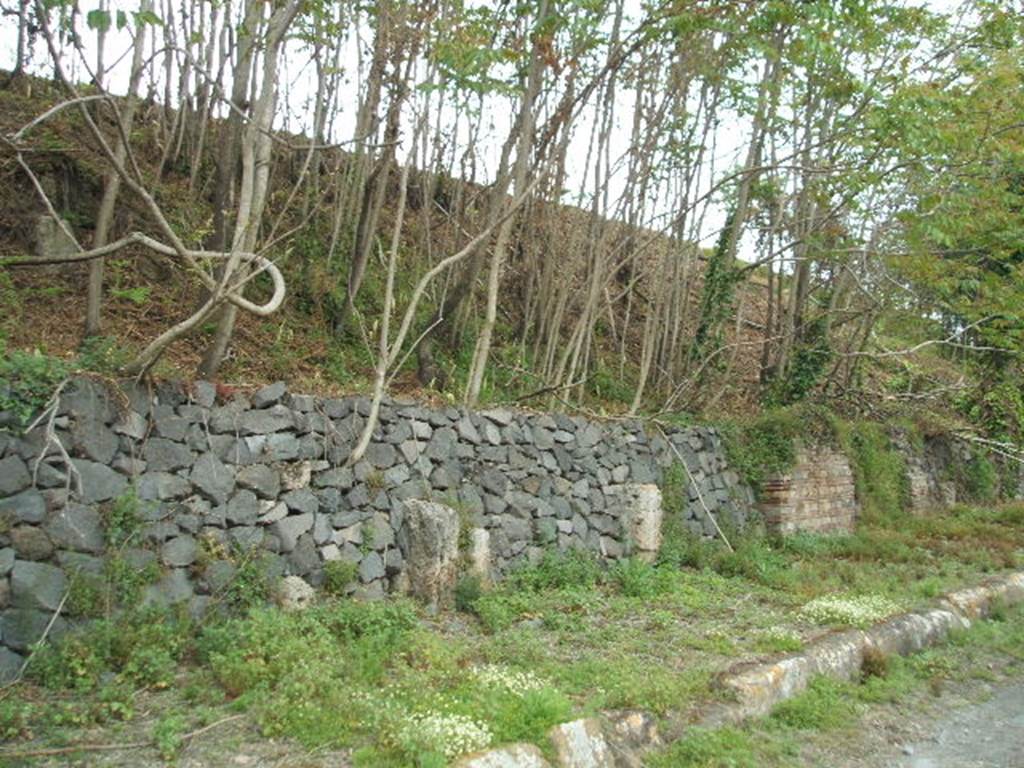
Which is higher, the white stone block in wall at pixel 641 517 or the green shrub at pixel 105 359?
the green shrub at pixel 105 359

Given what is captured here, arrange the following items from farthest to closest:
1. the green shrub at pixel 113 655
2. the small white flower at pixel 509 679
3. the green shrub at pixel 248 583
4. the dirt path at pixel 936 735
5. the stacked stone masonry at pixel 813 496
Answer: the stacked stone masonry at pixel 813 496 < the green shrub at pixel 248 583 < the dirt path at pixel 936 735 < the small white flower at pixel 509 679 < the green shrub at pixel 113 655

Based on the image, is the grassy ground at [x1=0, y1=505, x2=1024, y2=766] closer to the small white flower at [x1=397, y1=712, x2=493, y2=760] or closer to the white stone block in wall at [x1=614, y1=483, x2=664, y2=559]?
the small white flower at [x1=397, y1=712, x2=493, y2=760]

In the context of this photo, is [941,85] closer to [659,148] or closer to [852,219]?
[852,219]

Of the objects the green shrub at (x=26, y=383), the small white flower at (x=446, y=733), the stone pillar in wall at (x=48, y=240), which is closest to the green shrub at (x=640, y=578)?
the small white flower at (x=446, y=733)

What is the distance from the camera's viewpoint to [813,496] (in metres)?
12.5

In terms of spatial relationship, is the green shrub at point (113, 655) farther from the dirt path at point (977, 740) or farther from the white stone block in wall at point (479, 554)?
the dirt path at point (977, 740)

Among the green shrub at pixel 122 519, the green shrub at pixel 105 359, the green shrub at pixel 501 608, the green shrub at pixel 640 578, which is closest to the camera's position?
the green shrub at pixel 122 519

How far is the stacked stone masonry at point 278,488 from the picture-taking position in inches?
202

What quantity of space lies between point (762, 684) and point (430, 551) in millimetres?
2800

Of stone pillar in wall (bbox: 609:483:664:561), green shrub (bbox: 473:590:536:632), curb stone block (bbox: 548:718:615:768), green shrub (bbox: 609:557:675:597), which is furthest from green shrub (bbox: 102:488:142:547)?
stone pillar in wall (bbox: 609:483:664:561)

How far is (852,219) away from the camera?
13617 mm

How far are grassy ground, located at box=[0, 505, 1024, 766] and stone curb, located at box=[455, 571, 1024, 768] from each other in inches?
5.1

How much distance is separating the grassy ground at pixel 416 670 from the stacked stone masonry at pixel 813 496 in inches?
125

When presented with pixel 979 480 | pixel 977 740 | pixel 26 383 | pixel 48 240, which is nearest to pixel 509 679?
pixel 977 740
